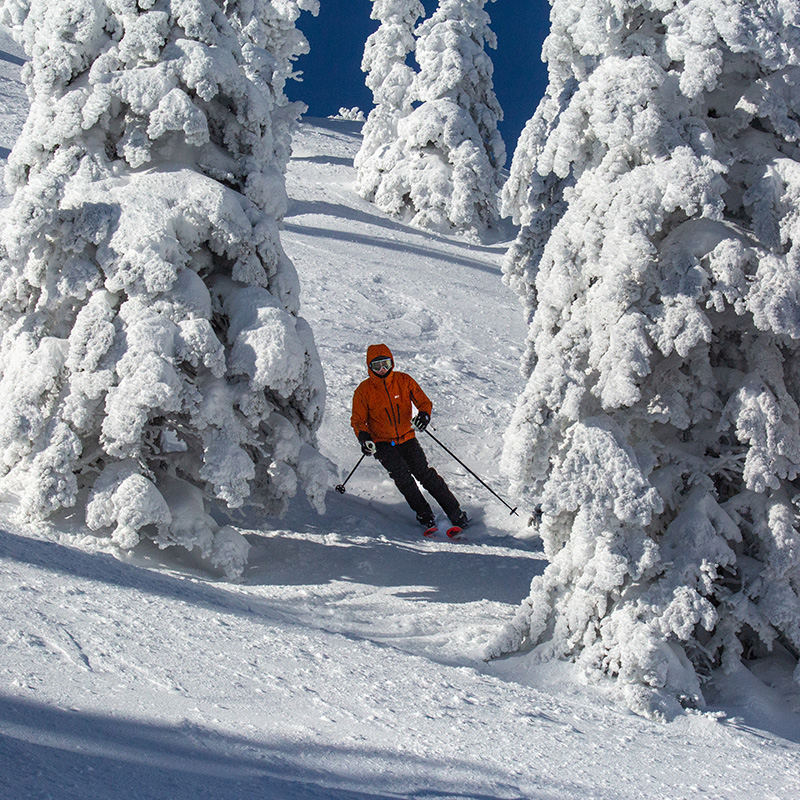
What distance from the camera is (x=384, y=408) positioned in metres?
9.27

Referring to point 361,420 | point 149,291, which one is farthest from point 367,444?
point 149,291

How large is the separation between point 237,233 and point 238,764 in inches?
193

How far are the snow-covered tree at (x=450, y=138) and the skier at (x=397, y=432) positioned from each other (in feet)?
55.7

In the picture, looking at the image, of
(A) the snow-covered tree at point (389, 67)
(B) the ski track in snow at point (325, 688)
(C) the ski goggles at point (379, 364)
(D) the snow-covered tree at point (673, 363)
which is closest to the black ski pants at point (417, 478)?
(B) the ski track in snow at point (325, 688)

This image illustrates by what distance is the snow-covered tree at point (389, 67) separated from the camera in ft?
100

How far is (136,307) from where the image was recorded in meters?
6.75

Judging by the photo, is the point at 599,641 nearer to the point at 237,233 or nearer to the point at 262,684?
the point at 262,684

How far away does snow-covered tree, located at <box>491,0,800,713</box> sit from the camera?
223 inches

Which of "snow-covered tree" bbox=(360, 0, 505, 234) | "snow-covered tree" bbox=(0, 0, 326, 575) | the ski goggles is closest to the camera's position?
"snow-covered tree" bbox=(0, 0, 326, 575)

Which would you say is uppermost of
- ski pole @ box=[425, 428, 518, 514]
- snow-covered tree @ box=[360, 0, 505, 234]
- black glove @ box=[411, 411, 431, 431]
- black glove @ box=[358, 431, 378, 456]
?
snow-covered tree @ box=[360, 0, 505, 234]

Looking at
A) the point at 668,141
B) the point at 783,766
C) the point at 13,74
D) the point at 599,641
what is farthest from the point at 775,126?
the point at 13,74

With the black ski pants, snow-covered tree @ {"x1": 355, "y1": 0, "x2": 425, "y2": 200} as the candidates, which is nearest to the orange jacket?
the black ski pants

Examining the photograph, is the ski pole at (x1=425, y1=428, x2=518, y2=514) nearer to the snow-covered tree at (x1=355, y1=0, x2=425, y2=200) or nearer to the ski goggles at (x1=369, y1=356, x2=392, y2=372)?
the ski goggles at (x1=369, y1=356, x2=392, y2=372)

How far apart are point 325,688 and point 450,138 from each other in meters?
23.5
